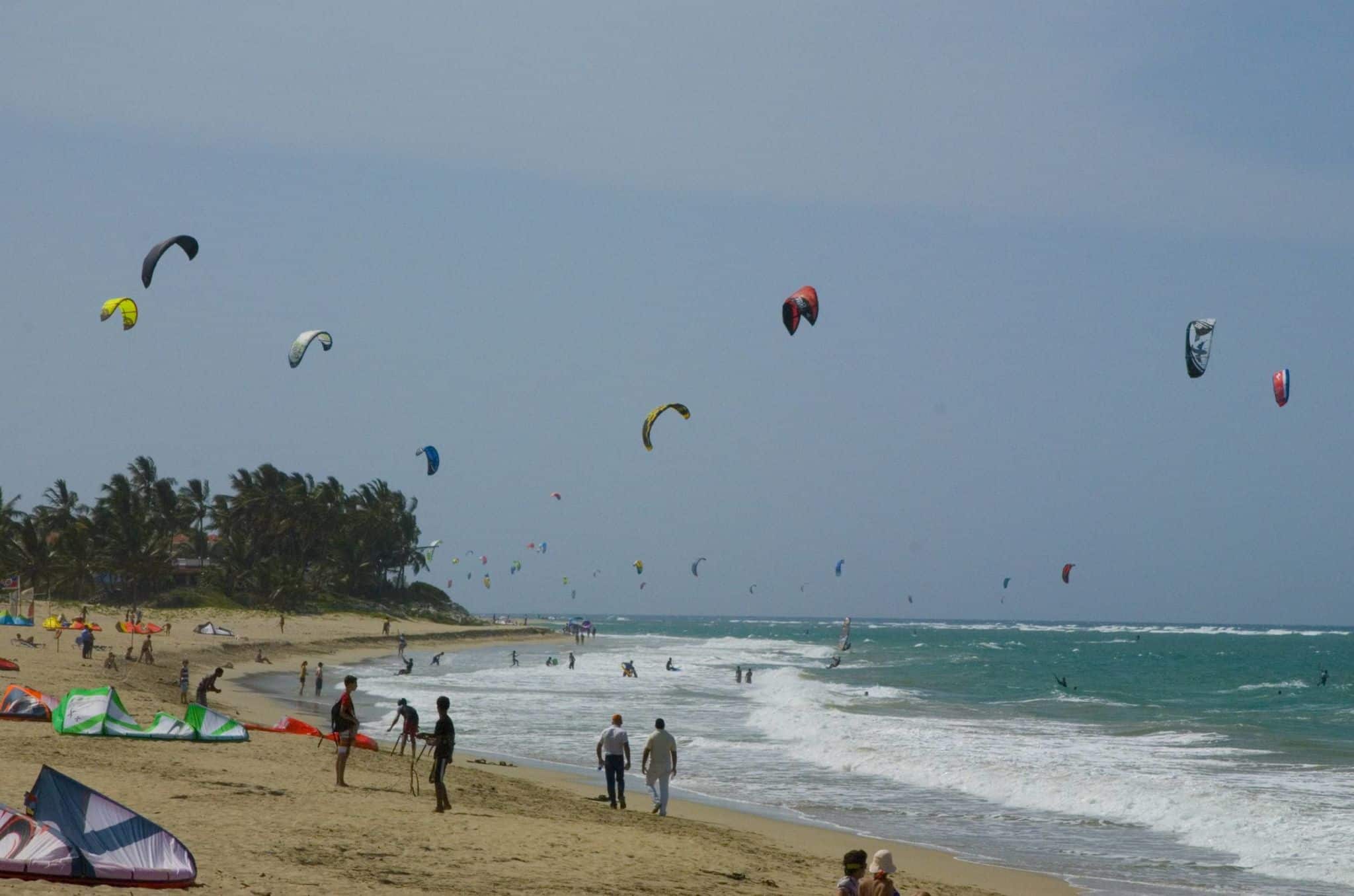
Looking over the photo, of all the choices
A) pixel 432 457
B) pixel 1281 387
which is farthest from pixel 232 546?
pixel 1281 387

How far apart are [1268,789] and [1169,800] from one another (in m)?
2.55

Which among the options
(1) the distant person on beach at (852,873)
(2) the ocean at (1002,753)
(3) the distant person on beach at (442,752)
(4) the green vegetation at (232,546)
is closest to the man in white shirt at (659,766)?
(2) the ocean at (1002,753)

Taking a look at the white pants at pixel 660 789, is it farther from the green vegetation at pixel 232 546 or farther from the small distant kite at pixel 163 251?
the green vegetation at pixel 232 546

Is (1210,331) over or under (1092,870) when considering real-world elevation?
over

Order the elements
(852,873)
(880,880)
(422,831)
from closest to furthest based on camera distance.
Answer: (880,880) → (852,873) → (422,831)

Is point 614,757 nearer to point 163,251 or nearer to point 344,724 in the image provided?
point 344,724

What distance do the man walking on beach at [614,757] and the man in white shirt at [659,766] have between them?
0.22 m

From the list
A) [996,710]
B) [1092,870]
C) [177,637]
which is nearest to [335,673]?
[177,637]

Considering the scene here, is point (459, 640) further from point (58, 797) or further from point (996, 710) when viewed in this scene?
point (58, 797)

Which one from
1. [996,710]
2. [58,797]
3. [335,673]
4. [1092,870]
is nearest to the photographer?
[58,797]

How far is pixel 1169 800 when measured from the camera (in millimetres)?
15836

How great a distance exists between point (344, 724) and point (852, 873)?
629cm

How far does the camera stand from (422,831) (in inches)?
390

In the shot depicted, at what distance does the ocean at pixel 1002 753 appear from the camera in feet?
44.0
